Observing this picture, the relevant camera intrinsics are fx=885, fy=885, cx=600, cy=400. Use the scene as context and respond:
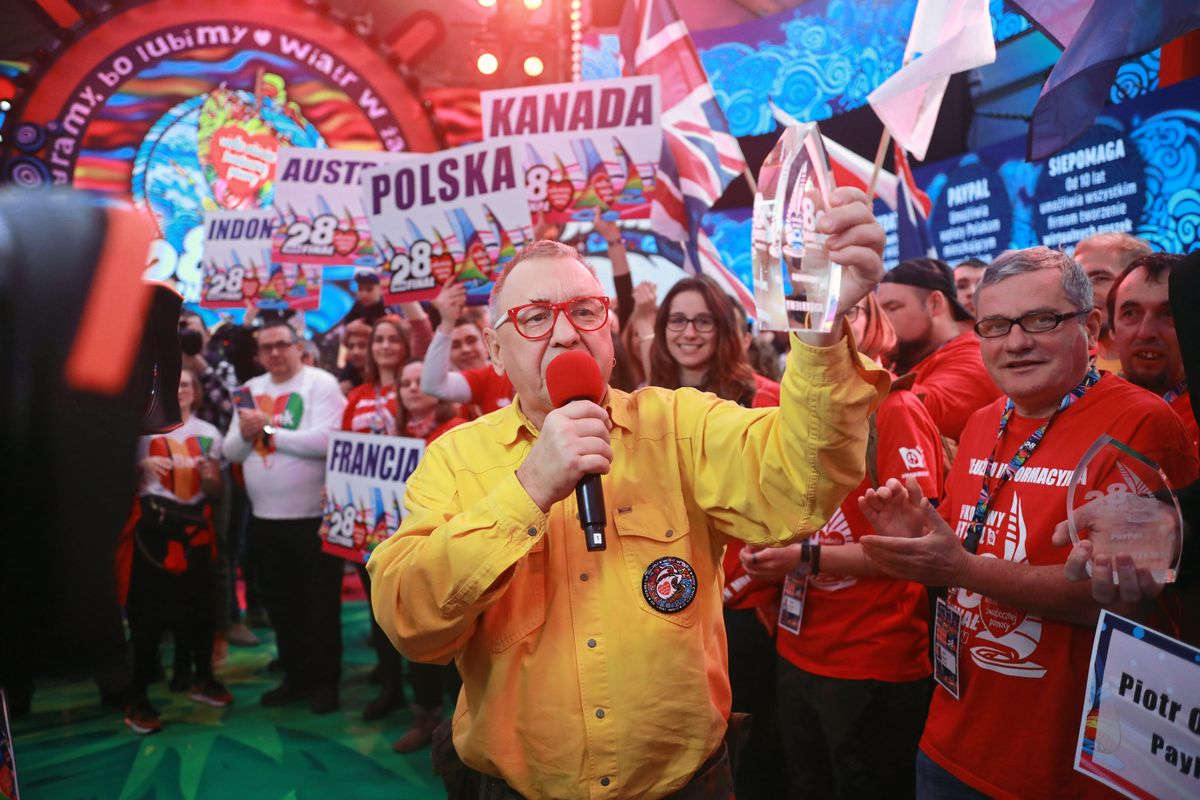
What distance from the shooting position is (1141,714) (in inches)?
54.3

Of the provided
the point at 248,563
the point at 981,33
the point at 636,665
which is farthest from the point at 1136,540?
the point at 248,563

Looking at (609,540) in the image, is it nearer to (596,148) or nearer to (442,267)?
(442,267)

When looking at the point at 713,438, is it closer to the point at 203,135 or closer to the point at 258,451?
the point at 258,451

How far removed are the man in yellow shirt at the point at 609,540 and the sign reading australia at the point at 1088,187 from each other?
15.2 ft

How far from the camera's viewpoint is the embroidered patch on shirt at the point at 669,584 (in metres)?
1.49

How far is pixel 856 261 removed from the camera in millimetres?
1198

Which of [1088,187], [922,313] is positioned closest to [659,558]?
[922,313]

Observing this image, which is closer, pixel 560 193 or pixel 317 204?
pixel 560 193

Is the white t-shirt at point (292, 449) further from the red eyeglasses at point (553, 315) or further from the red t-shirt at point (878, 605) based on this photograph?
the red eyeglasses at point (553, 315)

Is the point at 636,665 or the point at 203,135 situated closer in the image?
the point at 636,665

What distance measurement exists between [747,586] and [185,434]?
328 cm

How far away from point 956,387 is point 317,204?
3.94 meters

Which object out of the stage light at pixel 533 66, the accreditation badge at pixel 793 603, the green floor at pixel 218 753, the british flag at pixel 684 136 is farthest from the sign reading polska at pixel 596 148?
the stage light at pixel 533 66

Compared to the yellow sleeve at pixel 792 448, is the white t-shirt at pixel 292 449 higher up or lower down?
lower down
